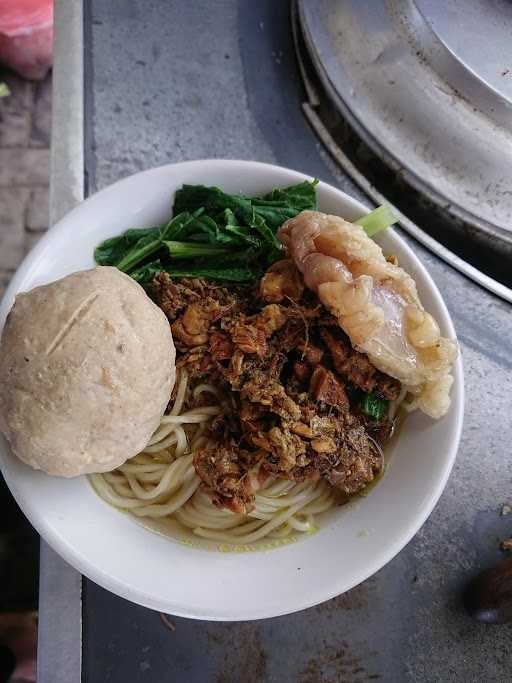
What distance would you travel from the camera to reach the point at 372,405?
1996mm

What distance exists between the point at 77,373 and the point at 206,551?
2.23 feet

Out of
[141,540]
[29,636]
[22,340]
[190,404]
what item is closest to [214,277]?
[190,404]

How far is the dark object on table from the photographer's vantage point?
1.95 meters

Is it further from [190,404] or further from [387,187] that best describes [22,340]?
[387,187]

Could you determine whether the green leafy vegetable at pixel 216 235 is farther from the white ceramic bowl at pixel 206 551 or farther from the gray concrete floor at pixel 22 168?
the gray concrete floor at pixel 22 168

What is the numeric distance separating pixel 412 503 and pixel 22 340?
3.86 feet

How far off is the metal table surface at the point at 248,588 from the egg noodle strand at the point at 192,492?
0.30m

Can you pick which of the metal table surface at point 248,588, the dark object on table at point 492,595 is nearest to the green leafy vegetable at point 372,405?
the metal table surface at point 248,588

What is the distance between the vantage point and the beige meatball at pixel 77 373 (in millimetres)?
1598

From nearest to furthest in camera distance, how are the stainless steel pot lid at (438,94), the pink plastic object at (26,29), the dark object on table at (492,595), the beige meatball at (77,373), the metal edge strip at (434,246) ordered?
1. the beige meatball at (77,373)
2. the dark object on table at (492,595)
3. the stainless steel pot lid at (438,94)
4. the metal edge strip at (434,246)
5. the pink plastic object at (26,29)

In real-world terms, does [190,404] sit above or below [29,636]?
above

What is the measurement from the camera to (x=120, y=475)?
2.07 m

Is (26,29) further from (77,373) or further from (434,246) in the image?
(77,373)

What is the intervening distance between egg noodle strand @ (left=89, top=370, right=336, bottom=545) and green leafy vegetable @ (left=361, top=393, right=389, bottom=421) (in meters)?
0.30
